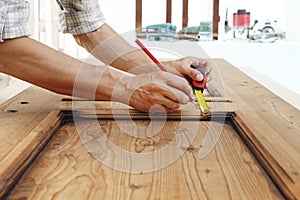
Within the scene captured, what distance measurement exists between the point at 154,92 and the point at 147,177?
42 cm

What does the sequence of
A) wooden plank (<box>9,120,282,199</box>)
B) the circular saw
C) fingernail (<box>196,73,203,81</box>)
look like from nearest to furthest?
wooden plank (<box>9,120,282,199</box>) < fingernail (<box>196,73,203,81</box>) < the circular saw

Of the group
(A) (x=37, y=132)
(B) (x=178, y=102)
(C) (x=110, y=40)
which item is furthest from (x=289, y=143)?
(C) (x=110, y=40)

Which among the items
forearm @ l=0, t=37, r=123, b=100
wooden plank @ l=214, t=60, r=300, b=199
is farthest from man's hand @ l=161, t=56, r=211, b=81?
forearm @ l=0, t=37, r=123, b=100

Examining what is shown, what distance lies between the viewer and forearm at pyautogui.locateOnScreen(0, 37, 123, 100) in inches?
40.6

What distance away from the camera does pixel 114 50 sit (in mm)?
1532

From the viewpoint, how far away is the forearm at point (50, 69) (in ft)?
3.39

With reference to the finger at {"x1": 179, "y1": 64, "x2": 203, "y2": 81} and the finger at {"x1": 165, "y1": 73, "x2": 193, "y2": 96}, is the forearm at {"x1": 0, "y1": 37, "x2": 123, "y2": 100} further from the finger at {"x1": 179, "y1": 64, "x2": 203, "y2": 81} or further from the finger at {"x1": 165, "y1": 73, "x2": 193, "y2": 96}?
the finger at {"x1": 179, "y1": 64, "x2": 203, "y2": 81}

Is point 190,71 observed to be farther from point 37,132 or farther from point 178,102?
point 37,132

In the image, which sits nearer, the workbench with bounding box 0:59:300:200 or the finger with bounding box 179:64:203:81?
the workbench with bounding box 0:59:300:200

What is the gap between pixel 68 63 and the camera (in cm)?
106

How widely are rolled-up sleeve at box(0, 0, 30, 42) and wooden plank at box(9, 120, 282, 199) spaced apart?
10.3 inches

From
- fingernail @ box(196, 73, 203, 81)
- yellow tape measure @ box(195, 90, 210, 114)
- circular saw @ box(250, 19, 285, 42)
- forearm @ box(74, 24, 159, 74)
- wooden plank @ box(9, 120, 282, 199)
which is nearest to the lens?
wooden plank @ box(9, 120, 282, 199)

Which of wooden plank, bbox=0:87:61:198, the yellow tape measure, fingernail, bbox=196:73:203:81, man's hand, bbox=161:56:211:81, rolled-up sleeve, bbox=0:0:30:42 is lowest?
wooden plank, bbox=0:87:61:198

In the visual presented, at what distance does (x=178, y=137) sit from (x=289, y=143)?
0.20 meters
